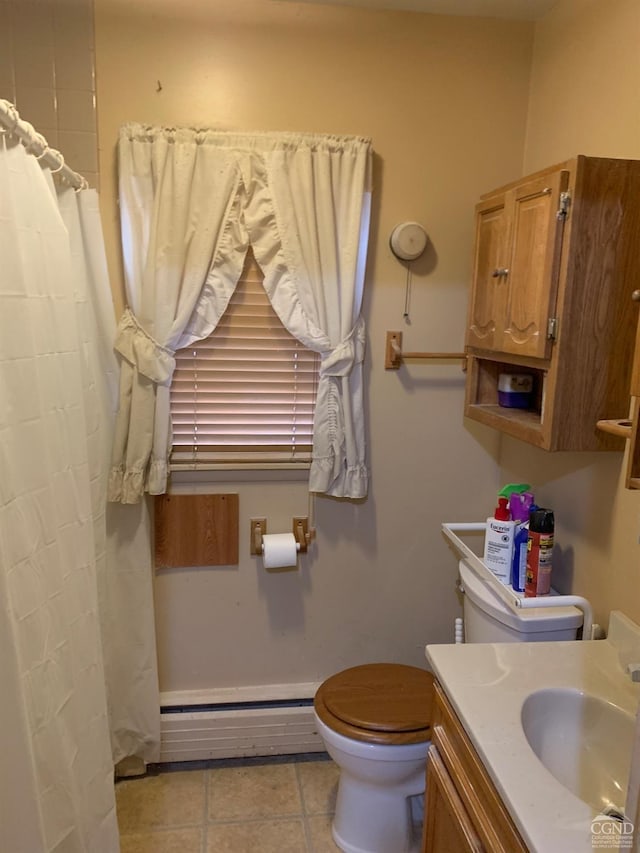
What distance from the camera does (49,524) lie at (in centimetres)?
143

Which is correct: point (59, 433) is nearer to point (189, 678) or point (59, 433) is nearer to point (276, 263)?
point (276, 263)

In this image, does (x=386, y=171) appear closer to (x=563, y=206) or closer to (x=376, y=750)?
(x=563, y=206)

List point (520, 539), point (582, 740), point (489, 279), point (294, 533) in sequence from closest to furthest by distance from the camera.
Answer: point (582, 740) < point (520, 539) < point (489, 279) < point (294, 533)

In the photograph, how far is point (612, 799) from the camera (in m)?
1.29

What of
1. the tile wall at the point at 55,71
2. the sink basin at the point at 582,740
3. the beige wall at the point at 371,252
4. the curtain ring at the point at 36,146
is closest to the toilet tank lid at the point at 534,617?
the sink basin at the point at 582,740

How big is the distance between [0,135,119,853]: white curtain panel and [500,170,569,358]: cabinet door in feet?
3.72

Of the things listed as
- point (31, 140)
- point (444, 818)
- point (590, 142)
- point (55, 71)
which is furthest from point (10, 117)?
point (444, 818)

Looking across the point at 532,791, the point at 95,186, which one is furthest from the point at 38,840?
the point at 95,186

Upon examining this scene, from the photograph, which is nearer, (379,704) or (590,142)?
(590,142)

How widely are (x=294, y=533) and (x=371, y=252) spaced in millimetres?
996

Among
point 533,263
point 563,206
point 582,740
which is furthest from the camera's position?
point 533,263

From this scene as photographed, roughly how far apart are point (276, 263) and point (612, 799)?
1658 mm

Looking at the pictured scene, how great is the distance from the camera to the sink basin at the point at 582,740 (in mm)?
1311

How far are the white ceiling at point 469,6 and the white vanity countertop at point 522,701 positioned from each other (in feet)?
6.10
